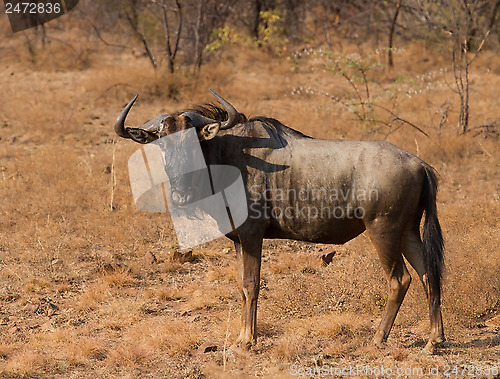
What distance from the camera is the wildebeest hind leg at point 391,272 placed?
5113 millimetres

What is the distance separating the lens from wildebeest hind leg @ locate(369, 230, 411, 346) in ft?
16.8

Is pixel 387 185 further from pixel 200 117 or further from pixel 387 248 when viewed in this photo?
pixel 200 117

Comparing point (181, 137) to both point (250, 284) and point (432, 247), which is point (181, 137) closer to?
point (250, 284)

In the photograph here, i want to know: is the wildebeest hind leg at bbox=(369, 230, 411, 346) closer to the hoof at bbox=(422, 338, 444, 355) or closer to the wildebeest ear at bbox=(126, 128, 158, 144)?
the hoof at bbox=(422, 338, 444, 355)

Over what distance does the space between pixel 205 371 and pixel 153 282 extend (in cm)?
235

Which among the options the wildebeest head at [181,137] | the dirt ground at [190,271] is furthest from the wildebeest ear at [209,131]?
the dirt ground at [190,271]

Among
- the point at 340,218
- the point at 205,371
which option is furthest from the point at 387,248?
the point at 205,371

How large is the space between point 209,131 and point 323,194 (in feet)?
3.62

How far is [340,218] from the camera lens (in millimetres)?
5254

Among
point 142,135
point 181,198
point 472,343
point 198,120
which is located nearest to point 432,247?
point 472,343

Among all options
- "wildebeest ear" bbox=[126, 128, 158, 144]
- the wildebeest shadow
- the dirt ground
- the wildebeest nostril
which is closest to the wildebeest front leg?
the dirt ground

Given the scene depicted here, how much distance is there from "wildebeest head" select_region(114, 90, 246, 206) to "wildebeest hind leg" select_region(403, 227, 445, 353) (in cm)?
178

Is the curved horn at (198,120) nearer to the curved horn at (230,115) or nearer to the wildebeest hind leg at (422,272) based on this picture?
the curved horn at (230,115)

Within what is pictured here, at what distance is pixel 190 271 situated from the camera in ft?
24.8
